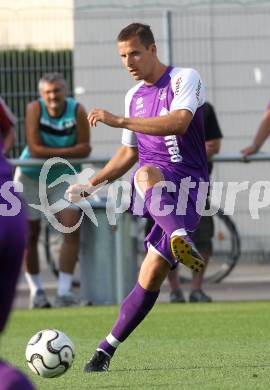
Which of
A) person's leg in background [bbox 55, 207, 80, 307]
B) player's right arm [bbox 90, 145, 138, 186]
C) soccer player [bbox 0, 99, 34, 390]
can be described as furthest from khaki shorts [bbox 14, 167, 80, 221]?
soccer player [bbox 0, 99, 34, 390]

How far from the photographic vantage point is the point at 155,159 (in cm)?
735

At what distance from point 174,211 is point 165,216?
9cm

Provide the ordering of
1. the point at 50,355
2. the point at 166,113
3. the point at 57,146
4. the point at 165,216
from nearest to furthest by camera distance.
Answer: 1. the point at 50,355
2. the point at 165,216
3. the point at 166,113
4. the point at 57,146

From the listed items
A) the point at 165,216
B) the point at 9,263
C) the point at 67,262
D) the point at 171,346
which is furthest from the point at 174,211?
the point at 67,262

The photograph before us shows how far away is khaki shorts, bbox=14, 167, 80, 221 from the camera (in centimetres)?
1178

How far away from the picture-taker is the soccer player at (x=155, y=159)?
23.1 feet

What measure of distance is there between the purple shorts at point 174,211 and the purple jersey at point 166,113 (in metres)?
0.06

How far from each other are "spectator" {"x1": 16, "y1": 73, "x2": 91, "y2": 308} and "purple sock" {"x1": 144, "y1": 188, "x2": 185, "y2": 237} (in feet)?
15.0

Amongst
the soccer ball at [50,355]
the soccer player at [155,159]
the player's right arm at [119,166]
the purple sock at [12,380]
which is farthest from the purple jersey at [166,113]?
the purple sock at [12,380]

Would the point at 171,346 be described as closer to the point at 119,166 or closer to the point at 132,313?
the point at 132,313

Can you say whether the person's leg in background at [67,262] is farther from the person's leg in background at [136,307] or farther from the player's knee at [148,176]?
the person's leg in background at [136,307]

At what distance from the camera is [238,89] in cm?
1350

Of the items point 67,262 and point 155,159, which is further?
point 67,262

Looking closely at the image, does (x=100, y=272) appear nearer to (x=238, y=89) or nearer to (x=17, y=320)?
(x=17, y=320)
